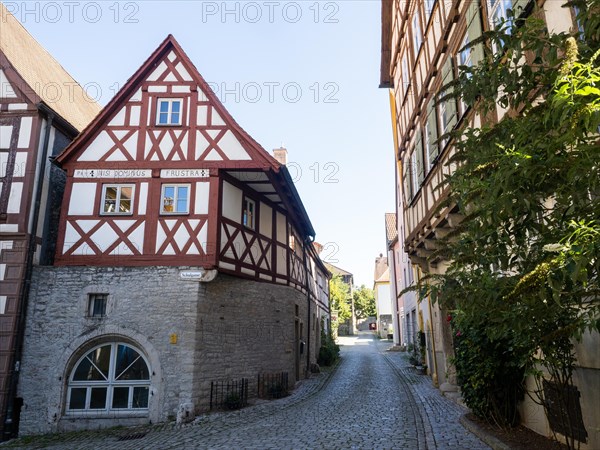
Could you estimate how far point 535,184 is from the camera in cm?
282

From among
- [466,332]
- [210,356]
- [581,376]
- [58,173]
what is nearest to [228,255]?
[210,356]

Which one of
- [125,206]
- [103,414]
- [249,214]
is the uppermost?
[249,214]

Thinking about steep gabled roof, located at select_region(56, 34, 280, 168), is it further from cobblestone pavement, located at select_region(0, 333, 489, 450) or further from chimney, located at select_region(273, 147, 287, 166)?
chimney, located at select_region(273, 147, 287, 166)

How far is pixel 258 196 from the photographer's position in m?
13.7

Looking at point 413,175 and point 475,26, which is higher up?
point 475,26

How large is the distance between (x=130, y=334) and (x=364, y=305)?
178ft

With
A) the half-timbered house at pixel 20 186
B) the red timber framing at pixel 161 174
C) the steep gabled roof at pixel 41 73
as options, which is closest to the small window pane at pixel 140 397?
the half-timbered house at pixel 20 186

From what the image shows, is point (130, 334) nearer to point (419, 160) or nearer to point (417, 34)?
point (419, 160)

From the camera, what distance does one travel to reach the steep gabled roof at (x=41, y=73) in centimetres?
1277

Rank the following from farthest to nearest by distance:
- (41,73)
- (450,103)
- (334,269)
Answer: (334,269) → (41,73) → (450,103)

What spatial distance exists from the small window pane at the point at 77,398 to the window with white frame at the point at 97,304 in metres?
1.77

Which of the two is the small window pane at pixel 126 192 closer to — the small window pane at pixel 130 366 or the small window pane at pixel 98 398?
the small window pane at pixel 130 366

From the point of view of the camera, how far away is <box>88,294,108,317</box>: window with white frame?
10984 mm

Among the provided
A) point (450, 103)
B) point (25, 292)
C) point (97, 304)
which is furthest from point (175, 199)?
point (450, 103)
